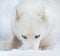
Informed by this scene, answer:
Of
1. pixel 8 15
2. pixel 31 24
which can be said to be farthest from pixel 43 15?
pixel 8 15

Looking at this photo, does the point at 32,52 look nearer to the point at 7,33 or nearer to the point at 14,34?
the point at 14,34

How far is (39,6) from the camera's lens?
138 centimetres

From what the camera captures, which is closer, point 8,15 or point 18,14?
point 18,14

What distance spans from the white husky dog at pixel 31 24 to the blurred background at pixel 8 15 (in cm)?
21

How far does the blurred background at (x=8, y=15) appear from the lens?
1.66 meters

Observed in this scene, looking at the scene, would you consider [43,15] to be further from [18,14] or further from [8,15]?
[8,15]

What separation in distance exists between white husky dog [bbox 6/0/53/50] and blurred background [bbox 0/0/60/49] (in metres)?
0.21

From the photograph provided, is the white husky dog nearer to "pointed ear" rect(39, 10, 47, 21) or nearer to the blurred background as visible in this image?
"pointed ear" rect(39, 10, 47, 21)

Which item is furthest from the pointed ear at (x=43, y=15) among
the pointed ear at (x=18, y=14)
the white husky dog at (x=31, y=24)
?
the pointed ear at (x=18, y=14)

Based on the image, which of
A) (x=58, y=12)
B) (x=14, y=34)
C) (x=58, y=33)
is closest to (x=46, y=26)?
(x=14, y=34)

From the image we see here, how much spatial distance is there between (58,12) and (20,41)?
54cm

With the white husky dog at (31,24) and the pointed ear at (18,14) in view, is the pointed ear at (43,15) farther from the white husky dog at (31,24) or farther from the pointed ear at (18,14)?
the pointed ear at (18,14)

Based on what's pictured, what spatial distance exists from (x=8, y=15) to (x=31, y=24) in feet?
1.77

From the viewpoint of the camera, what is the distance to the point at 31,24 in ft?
4.24
